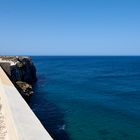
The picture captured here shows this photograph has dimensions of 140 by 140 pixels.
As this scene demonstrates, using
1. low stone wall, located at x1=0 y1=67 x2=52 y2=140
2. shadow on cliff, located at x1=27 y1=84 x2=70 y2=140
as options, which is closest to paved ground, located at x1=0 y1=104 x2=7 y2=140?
low stone wall, located at x1=0 y1=67 x2=52 y2=140

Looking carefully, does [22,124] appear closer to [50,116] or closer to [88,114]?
[50,116]

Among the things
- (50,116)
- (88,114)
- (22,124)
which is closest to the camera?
(22,124)


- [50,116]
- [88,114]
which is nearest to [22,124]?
[50,116]

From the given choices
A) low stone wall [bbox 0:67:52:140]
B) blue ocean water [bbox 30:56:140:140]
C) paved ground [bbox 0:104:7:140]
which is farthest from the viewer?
blue ocean water [bbox 30:56:140:140]

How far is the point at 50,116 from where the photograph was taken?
1020 inches

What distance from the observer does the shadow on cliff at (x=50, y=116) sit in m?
20.9

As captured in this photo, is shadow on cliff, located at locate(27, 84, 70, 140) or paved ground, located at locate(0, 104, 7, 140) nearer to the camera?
paved ground, located at locate(0, 104, 7, 140)

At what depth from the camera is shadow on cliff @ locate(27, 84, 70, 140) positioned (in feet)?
68.4

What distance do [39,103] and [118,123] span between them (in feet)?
35.2

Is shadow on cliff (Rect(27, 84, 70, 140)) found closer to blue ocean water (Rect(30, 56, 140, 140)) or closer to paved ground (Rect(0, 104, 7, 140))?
blue ocean water (Rect(30, 56, 140, 140))

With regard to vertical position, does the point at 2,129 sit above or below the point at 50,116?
above

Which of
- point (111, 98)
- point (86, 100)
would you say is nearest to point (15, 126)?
point (86, 100)

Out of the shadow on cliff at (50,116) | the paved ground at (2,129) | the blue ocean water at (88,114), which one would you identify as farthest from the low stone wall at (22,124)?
the blue ocean water at (88,114)

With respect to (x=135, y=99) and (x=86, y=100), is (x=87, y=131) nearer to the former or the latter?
(x=86, y=100)
